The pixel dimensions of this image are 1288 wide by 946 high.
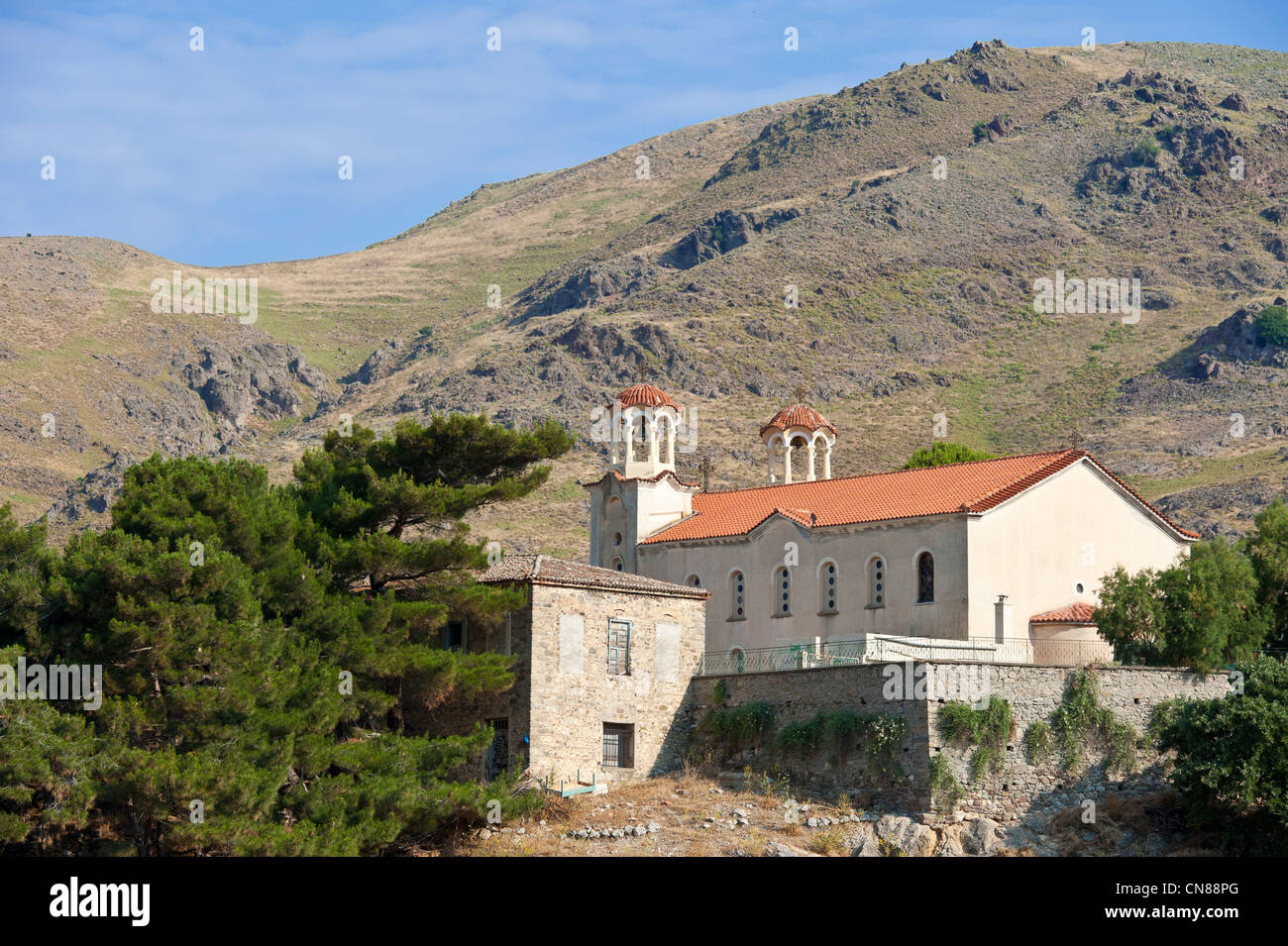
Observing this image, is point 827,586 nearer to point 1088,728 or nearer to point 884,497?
point 884,497

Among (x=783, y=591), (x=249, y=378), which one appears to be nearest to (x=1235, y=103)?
(x=249, y=378)

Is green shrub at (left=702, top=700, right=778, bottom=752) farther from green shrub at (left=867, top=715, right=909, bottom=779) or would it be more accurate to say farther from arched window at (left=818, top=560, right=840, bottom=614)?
arched window at (left=818, top=560, right=840, bottom=614)

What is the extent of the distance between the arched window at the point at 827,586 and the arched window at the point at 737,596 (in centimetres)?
290

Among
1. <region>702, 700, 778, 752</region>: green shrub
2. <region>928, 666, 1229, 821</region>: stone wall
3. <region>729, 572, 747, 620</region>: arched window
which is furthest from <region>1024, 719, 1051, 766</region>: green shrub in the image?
<region>729, 572, 747, 620</region>: arched window

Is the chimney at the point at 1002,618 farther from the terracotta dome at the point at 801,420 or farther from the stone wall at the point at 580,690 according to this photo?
the terracotta dome at the point at 801,420

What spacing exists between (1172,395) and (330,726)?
306 ft

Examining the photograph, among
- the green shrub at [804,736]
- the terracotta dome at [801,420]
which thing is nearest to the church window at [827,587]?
the green shrub at [804,736]

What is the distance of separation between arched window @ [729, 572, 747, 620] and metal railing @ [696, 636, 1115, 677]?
521 centimetres

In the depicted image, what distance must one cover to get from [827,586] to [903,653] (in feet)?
24.3

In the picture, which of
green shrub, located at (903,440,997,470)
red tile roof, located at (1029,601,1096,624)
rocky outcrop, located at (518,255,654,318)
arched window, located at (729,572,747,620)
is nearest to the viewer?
red tile roof, located at (1029,601,1096,624)

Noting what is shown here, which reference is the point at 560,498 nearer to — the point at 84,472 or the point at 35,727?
the point at 84,472

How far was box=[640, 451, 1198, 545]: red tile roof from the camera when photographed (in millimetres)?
48281
